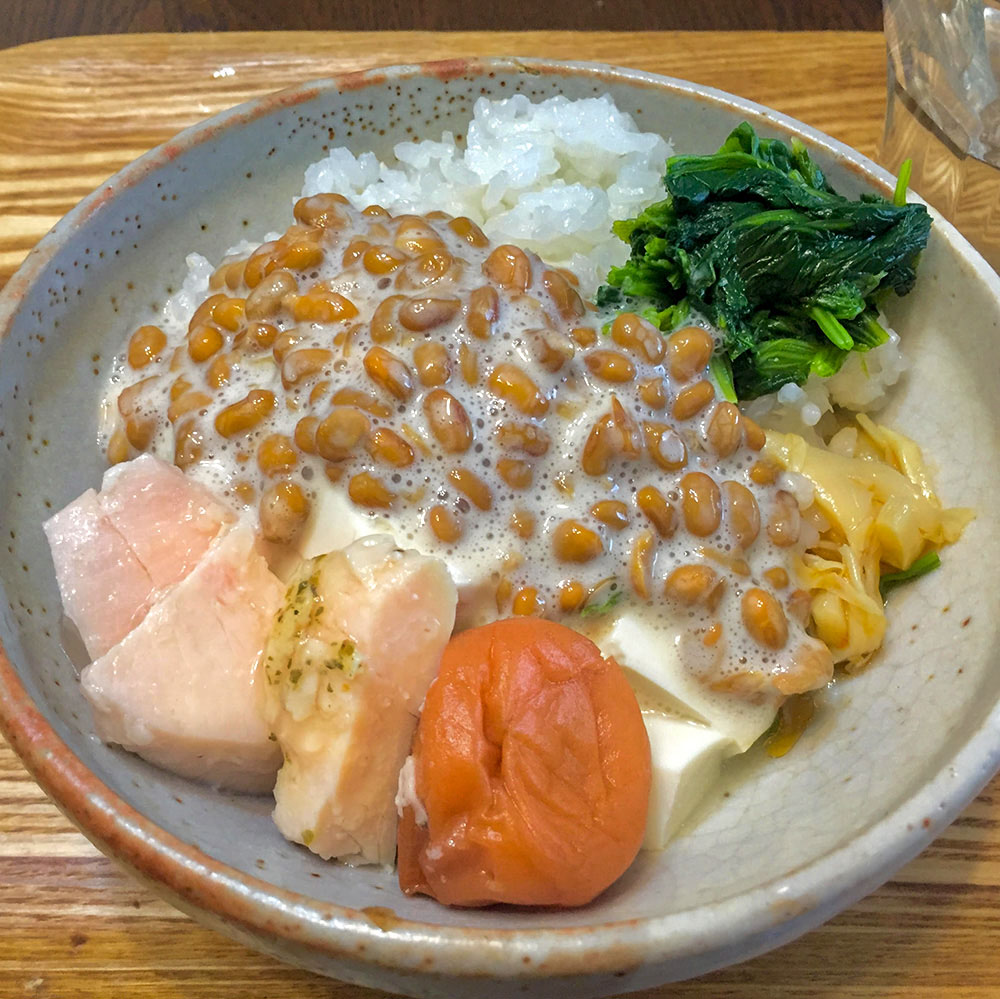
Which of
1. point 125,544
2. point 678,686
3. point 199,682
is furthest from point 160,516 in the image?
point 678,686

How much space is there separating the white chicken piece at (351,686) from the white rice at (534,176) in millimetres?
1127

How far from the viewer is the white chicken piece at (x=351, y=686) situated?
55.2 inches

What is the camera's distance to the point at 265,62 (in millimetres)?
3057

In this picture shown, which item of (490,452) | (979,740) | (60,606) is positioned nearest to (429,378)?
(490,452)

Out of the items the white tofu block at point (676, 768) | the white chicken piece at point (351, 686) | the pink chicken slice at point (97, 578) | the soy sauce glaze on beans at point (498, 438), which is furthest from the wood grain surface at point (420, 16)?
the white tofu block at point (676, 768)

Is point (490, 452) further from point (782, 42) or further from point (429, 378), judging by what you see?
point (782, 42)

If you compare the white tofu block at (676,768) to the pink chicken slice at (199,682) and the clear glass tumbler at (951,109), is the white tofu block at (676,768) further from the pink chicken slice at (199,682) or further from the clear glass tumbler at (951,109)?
the clear glass tumbler at (951,109)

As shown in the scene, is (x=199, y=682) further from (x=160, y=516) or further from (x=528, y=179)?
(x=528, y=179)

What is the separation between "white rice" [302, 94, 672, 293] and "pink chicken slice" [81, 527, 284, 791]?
1.18 metres

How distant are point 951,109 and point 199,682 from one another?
2791mm

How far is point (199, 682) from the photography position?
149 centimetres

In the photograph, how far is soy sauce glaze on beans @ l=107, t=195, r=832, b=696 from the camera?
1688 mm

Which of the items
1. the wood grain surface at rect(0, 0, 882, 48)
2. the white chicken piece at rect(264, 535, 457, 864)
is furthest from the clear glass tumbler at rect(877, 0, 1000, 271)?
the white chicken piece at rect(264, 535, 457, 864)

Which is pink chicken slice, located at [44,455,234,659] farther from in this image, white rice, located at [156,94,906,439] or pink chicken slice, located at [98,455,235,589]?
white rice, located at [156,94,906,439]
